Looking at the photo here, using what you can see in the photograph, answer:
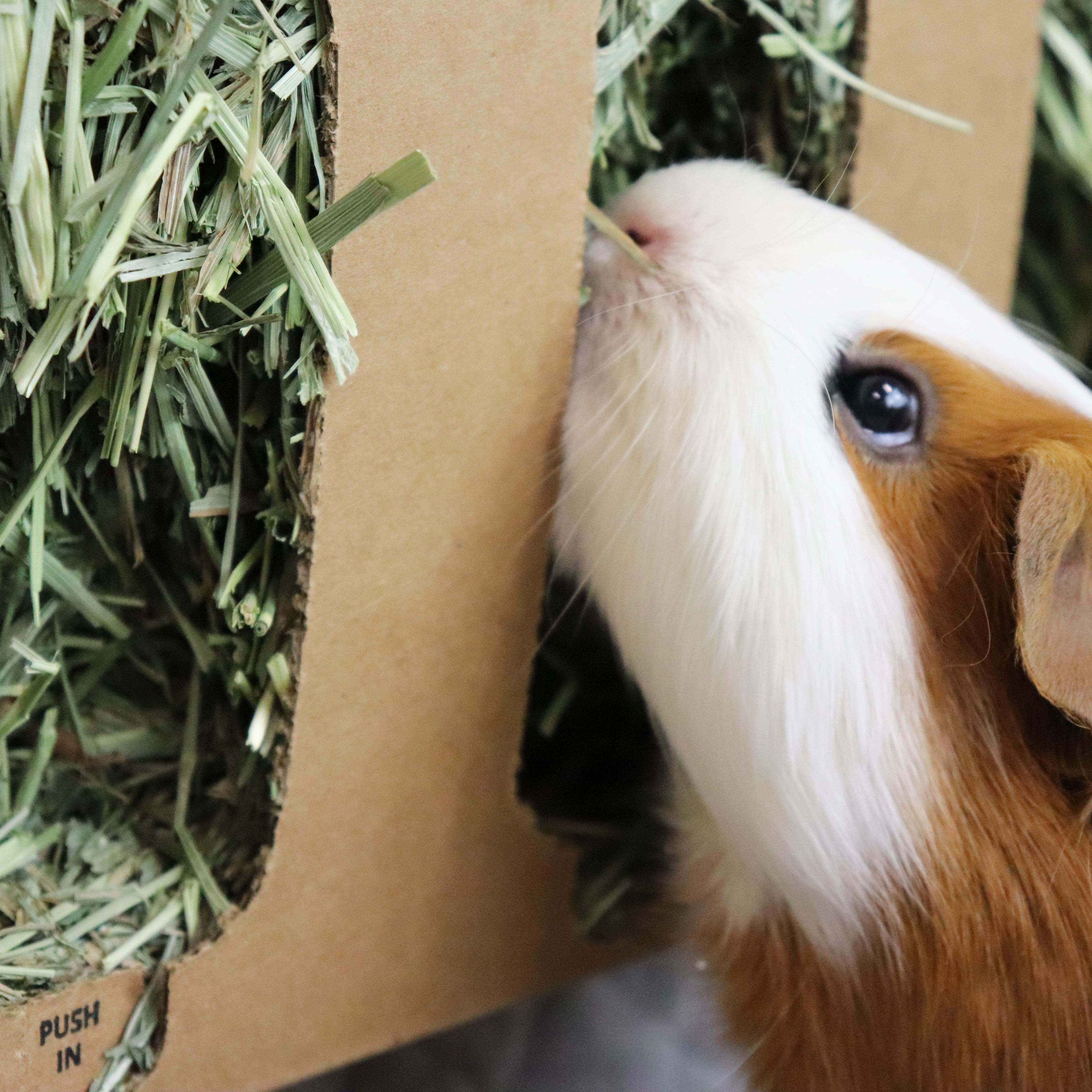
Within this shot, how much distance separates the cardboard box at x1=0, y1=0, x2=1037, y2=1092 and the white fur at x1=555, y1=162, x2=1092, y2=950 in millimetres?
69

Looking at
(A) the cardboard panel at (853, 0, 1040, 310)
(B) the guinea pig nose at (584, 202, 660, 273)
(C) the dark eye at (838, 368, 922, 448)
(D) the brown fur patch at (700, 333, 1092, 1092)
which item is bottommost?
(D) the brown fur patch at (700, 333, 1092, 1092)

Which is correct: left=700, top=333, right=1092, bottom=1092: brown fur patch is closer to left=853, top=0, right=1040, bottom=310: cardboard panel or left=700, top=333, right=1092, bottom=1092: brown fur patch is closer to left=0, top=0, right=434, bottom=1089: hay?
left=853, top=0, right=1040, bottom=310: cardboard panel

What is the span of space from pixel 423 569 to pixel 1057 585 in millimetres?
463

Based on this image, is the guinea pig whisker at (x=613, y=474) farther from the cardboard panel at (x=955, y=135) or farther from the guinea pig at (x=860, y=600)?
the cardboard panel at (x=955, y=135)

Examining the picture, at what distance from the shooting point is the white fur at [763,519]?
2.92ft

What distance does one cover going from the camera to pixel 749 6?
1.07 meters

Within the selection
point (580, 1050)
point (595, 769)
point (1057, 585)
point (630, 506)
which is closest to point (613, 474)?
point (630, 506)

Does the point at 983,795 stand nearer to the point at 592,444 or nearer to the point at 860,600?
the point at 860,600

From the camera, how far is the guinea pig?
2.92 feet

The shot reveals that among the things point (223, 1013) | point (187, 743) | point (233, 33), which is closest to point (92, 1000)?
point (223, 1013)

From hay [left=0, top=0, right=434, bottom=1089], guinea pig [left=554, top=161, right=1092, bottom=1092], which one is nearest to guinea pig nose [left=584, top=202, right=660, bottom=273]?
guinea pig [left=554, top=161, right=1092, bottom=1092]

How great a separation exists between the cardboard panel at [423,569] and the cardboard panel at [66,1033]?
4cm

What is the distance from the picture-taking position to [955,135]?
124 cm

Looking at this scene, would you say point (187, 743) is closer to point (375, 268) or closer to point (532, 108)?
point (375, 268)
